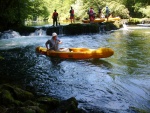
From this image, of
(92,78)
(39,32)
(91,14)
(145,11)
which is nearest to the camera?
(92,78)

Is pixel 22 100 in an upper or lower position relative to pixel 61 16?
lower

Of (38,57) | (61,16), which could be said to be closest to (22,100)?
(38,57)

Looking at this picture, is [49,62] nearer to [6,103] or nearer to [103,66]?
[103,66]

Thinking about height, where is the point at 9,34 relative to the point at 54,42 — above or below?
above

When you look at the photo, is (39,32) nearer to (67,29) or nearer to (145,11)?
(67,29)

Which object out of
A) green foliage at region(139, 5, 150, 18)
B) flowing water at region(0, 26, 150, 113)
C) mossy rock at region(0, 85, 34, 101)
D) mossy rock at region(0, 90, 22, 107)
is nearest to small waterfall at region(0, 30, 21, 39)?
flowing water at region(0, 26, 150, 113)

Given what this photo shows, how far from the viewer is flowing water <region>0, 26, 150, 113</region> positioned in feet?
20.0

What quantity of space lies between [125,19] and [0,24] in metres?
19.8

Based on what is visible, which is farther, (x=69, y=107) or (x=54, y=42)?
(x=54, y=42)

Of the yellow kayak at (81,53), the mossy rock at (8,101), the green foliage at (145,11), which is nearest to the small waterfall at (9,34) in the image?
the yellow kayak at (81,53)

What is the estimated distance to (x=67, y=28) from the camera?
22.4 meters

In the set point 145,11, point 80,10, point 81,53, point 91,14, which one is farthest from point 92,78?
point 80,10

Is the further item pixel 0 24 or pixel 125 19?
pixel 125 19

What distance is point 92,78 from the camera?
8250 millimetres
